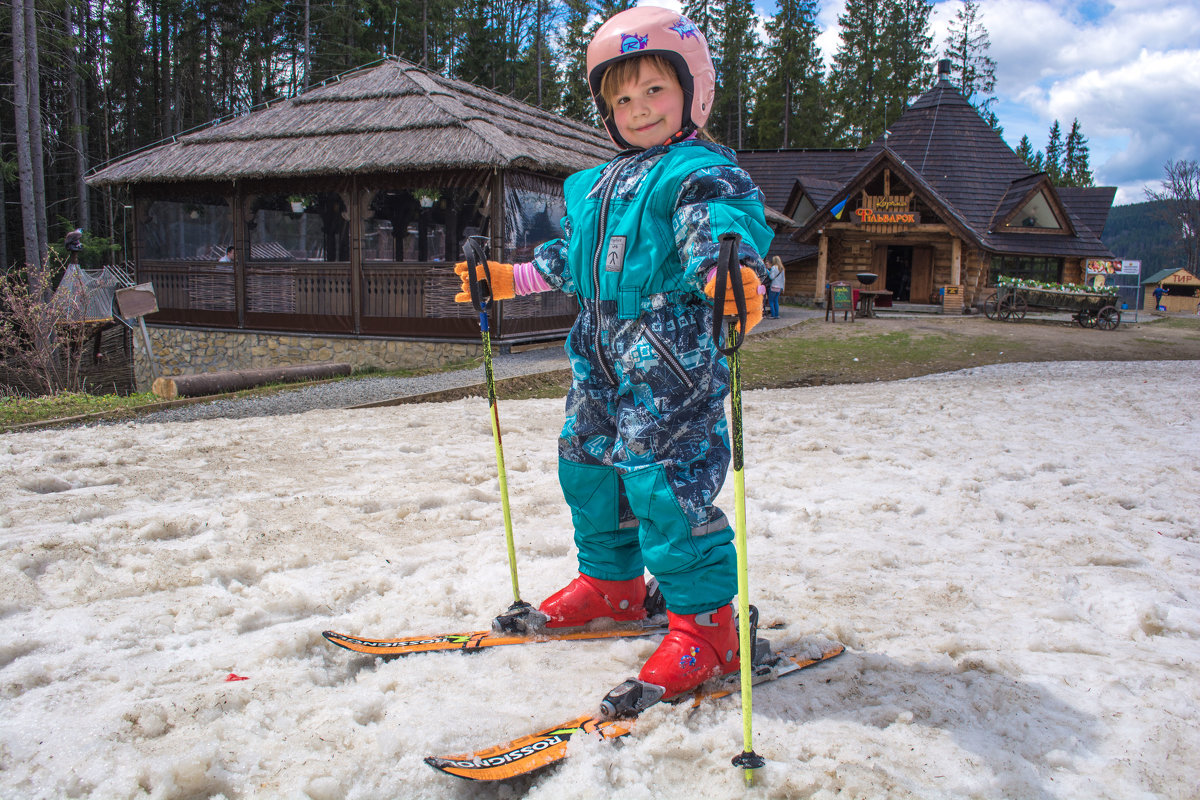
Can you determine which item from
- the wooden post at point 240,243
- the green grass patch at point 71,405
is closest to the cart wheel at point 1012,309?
the wooden post at point 240,243

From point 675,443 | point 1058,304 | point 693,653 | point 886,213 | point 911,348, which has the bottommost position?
point 693,653

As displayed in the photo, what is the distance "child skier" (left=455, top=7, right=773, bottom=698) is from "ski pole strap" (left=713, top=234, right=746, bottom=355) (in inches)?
A: 3.2

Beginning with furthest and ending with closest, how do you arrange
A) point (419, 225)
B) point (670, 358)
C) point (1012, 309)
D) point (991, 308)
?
point (991, 308) → point (1012, 309) → point (419, 225) → point (670, 358)

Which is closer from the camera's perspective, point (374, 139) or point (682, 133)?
point (682, 133)

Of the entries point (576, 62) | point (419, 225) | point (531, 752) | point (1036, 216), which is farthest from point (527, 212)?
point (576, 62)

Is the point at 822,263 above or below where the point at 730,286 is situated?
above

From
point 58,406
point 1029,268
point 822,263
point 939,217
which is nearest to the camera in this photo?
point 58,406

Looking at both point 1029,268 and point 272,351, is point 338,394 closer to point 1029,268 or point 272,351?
point 272,351

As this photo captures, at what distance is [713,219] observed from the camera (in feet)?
6.58

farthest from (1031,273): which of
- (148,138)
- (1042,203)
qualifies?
(148,138)

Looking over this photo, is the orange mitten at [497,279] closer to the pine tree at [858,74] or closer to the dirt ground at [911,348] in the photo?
the dirt ground at [911,348]

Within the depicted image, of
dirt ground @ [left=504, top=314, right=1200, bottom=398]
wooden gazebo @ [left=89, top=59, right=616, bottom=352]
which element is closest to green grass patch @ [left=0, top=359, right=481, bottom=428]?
dirt ground @ [left=504, top=314, right=1200, bottom=398]

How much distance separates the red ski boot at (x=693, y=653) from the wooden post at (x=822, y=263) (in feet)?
78.3

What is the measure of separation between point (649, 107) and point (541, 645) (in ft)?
5.65
